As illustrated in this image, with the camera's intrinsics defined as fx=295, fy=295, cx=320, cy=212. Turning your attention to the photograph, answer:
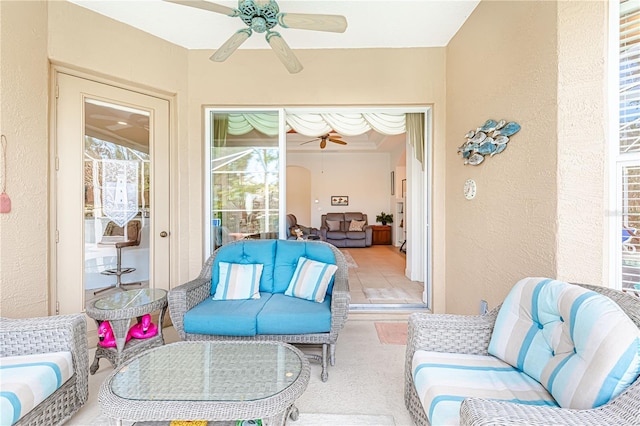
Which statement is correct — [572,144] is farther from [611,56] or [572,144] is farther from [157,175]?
[157,175]

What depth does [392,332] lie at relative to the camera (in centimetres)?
282

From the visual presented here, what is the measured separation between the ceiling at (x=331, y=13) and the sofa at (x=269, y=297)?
2018mm

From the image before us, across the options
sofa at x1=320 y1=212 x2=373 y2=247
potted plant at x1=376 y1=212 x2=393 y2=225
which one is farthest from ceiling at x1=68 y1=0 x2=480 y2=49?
potted plant at x1=376 y1=212 x2=393 y2=225

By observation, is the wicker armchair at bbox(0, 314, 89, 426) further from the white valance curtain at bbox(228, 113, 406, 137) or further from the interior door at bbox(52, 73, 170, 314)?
the white valance curtain at bbox(228, 113, 406, 137)

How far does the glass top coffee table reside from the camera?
3.80 ft

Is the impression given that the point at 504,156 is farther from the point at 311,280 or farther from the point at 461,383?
the point at 311,280

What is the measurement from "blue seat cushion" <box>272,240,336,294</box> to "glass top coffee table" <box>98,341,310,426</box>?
90cm

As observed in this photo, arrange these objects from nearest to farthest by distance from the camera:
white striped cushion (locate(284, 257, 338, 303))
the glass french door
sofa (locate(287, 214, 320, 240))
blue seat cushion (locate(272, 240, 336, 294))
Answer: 1. white striped cushion (locate(284, 257, 338, 303))
2. blue seat cushion (locate(272, 240, 336, 294))
3. the glass french door
4. sofa (locate(287, 214, 320, 240))

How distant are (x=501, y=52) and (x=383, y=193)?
7.24m

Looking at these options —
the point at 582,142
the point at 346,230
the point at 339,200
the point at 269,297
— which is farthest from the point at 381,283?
the point at 339,200

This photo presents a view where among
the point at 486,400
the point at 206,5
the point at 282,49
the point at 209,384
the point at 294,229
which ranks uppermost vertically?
the point at 206,5

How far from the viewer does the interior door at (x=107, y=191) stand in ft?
8.26

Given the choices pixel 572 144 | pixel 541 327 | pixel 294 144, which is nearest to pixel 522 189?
pixel 572 144

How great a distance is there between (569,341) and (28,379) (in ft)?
7.63
